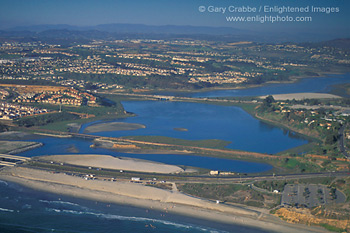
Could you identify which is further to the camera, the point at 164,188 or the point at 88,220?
the point at 164,188

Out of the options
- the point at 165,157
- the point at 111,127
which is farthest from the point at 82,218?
the point at 111,127

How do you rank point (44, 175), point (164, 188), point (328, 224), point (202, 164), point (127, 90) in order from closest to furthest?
point (328, 224)
point (164, 188)
point (44, 175)
point (202, 164)
point (127, 90)

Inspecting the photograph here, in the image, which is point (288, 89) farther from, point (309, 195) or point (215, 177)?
point (309, 195)

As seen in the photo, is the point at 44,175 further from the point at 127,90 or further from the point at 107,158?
the point at 127,90

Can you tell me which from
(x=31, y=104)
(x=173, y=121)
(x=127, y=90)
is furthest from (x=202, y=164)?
(x=127, y=90)

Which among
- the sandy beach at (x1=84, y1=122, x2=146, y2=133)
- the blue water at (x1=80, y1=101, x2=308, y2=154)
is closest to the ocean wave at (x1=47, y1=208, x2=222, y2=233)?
the blue water at (x1=80, y1=101, x2=308, y2=154)
